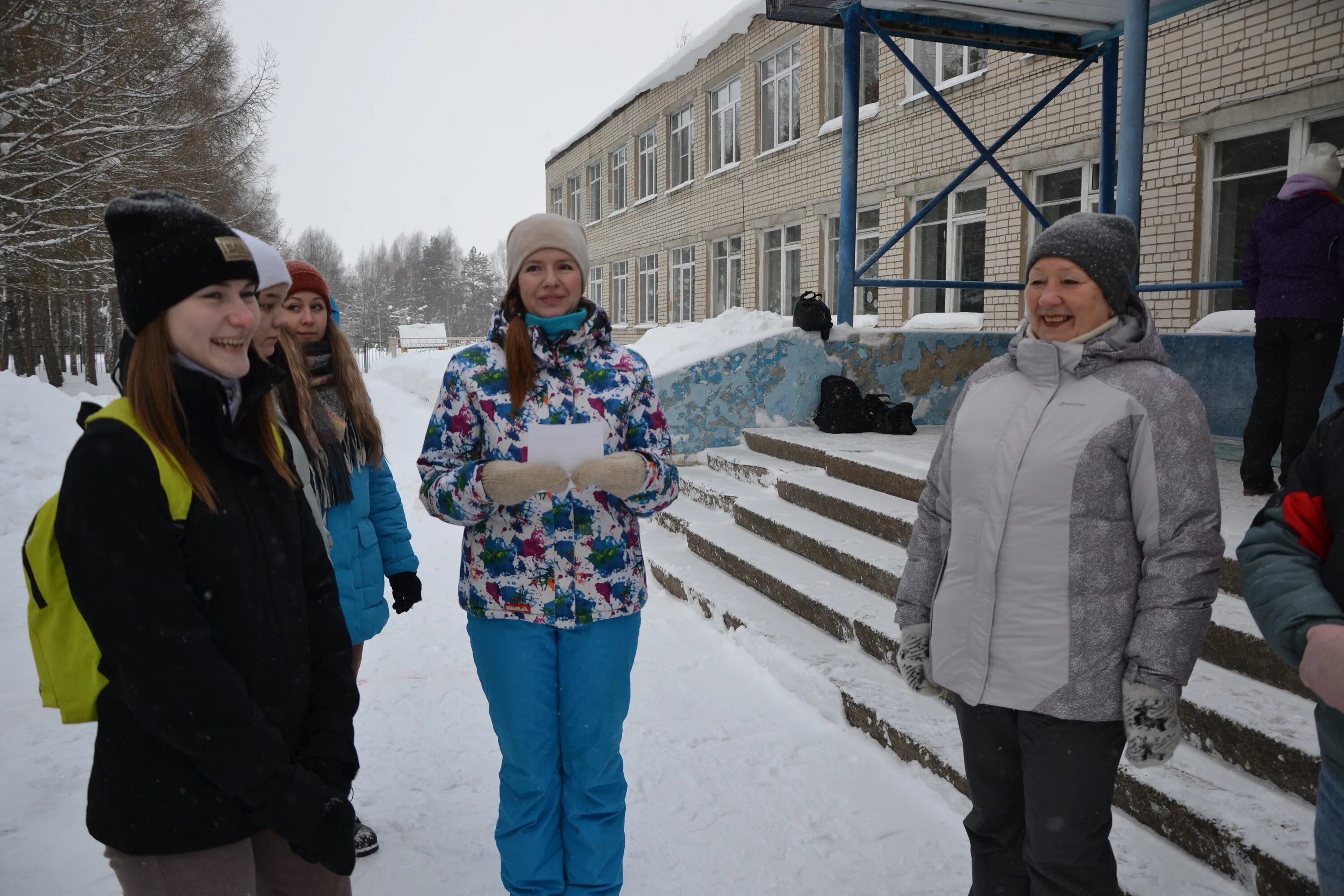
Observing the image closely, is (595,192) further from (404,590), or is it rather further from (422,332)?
(422,332)

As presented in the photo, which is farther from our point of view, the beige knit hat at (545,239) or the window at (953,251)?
the window at (953,251)

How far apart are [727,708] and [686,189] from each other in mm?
17799

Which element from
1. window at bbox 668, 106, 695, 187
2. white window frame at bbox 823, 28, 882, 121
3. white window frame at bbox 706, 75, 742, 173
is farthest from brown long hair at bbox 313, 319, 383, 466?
window at bbox 668, 106, 695, 187

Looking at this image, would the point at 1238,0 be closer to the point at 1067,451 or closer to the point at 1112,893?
the point at 1067,451

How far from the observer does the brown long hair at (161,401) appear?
57.3 inches

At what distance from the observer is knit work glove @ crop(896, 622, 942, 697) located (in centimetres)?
238

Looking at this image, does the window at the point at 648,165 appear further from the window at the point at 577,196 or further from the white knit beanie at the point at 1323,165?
the white knit beanie at the point at 1323,165

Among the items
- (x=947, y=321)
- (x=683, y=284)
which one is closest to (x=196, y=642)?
(x=947, y=321)

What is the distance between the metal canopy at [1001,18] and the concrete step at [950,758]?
4712 mm

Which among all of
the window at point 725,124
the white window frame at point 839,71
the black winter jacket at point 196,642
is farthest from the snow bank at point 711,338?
the window at point 725,124

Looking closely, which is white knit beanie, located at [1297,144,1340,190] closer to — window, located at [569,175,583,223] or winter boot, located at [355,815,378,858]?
winter boot, located at [355,815,378,858]

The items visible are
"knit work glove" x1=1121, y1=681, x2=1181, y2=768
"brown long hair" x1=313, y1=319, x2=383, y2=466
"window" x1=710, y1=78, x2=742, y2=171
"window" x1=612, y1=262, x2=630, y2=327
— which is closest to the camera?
"knit work glove" x1=1121, y1=681, x2=1181, y2=768

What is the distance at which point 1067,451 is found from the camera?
2.06 metres

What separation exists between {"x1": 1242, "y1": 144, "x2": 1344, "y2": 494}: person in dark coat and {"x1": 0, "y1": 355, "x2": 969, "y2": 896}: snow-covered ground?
3064mm
